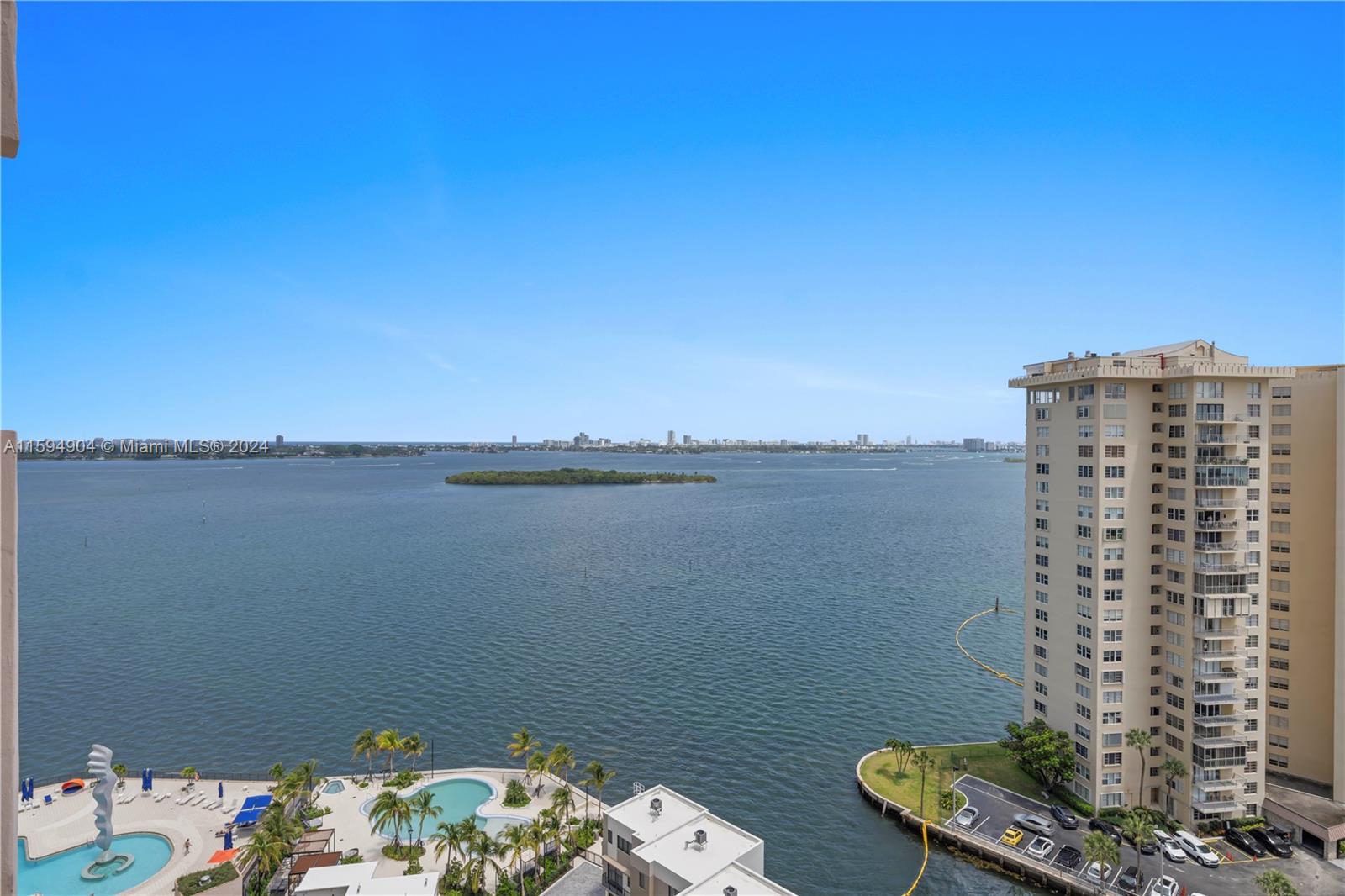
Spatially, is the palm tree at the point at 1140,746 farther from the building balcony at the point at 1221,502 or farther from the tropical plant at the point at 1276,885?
the building balcony at the point at 1221,502

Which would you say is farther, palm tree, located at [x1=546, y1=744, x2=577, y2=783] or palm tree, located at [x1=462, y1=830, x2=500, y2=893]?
palm tree, located at [x1=546, y1=744, x2=577, y2=783]

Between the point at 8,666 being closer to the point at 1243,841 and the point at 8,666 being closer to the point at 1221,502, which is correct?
the point at 1221,502

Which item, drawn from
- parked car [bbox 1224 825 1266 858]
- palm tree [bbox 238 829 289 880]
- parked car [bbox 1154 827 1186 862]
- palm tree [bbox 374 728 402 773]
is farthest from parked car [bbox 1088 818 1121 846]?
palm tree [bbox 238 829 289 880]

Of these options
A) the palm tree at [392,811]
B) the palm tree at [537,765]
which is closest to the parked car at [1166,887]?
the palm tree at [537,765]

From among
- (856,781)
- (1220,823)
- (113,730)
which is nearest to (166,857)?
(113,730)

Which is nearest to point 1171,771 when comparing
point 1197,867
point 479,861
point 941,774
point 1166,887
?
point 1197,867

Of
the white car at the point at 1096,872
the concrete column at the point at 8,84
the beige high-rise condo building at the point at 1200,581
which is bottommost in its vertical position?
the white car at the point at 1096,872

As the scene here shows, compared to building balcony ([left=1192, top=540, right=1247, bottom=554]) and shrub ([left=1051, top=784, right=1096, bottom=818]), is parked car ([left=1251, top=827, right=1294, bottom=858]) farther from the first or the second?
building balcony ([left=1192, top=540, right=1247, bottom=554])
